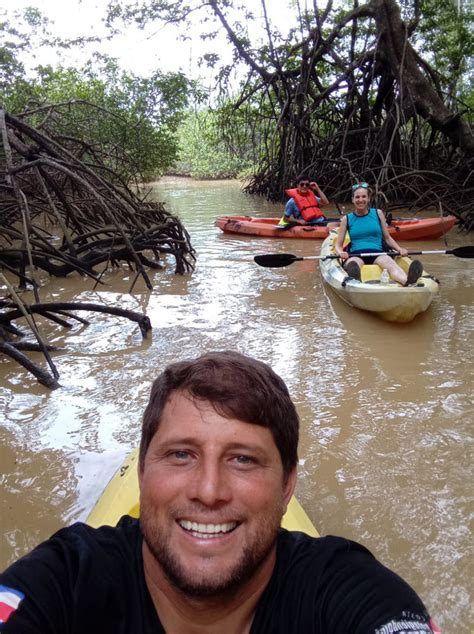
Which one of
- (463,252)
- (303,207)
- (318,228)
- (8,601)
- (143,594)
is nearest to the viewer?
(8,601)

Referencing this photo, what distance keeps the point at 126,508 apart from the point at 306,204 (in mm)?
7677

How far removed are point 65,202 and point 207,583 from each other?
4.23 m

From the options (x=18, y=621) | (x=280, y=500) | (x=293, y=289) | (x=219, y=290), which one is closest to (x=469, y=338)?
(x=293, y=289)

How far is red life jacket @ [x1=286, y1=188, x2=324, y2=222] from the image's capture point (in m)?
8.85

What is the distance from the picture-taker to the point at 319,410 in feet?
10.2

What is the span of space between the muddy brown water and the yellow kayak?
0.42 meters

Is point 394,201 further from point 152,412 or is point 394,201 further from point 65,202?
point 152,412

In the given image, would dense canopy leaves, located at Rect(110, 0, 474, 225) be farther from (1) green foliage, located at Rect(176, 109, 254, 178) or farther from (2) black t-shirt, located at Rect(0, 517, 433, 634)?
(1) green foliage, located at Rect(176, 109, 254, 178)

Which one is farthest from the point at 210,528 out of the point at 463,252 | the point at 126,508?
the point at 463,252

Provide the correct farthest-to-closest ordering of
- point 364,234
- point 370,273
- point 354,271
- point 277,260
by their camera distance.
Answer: point 277,260, point 364,234, point 370,273, point 354,271

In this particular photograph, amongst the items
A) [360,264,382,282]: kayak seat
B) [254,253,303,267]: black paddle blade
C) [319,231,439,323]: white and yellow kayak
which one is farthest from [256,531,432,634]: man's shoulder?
[254,253,303,267]: black paddle blade

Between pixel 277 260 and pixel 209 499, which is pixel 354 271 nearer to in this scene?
pixel 277 260

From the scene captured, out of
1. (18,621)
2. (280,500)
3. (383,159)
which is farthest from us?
(383,159)

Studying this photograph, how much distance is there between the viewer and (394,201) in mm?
10812
